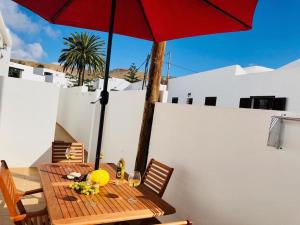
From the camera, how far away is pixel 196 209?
134 inches

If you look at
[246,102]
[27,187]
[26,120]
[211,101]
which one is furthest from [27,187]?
[211,101]

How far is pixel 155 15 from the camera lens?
3.01 metres

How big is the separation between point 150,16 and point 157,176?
1989mm

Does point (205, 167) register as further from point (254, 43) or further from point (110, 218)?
point (254, 43)

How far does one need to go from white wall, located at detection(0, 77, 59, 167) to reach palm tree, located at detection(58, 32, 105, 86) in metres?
17.5

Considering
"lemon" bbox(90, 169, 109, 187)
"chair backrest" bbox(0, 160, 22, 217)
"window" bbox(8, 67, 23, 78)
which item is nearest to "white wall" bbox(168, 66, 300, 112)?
"lemon" bbox(90, 169, 109, 187)

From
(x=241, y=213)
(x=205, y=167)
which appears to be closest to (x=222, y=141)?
(x=205, y=167)

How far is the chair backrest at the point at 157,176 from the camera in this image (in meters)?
3.51

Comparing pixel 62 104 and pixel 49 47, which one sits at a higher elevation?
pixel 49 47

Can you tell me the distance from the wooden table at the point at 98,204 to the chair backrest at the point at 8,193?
10.6 inches

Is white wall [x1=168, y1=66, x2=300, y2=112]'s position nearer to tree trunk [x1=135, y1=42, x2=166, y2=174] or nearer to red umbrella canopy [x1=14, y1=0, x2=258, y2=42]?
tree trunk [x1=135, y1=42, x2=166, y2=174]

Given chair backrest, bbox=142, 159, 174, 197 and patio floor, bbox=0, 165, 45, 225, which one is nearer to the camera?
chair backrest, bbox=142, 159, 174, 197

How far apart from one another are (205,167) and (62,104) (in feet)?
45.4

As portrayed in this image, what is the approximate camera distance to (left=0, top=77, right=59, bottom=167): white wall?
6234 millimetres
